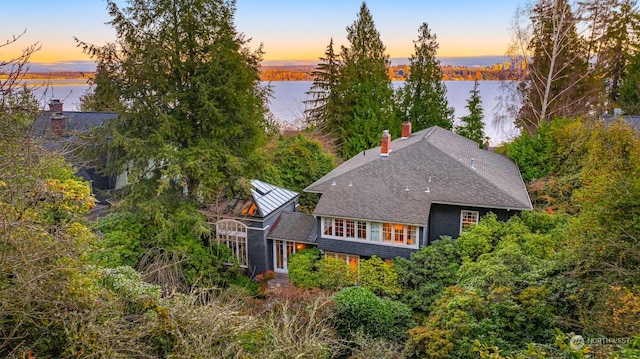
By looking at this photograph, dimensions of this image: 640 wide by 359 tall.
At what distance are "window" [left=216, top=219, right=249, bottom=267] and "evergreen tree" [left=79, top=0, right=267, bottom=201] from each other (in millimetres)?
2238

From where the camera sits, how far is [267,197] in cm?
1834

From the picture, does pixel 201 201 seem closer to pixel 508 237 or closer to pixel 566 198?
pixel 508 237

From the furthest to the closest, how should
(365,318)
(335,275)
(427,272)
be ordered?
1. (335,275)
2. (427,272)
3. (365,318)

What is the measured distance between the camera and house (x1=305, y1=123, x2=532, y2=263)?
52.2 ft

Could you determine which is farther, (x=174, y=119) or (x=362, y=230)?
(x=362, y=230)

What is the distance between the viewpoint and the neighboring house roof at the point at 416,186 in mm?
15930

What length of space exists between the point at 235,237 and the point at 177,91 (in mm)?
6815

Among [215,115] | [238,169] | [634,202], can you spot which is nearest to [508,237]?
[634,202]

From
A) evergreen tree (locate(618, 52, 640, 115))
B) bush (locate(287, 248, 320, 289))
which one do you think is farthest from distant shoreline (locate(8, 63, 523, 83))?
evergreen tree (locate(618, 52, 640, 115))

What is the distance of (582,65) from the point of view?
2722cm

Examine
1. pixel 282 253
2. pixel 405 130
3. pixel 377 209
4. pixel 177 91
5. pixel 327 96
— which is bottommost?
pixel 282 253

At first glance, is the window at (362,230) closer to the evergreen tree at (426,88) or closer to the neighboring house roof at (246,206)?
the neighboring house roof at (246,206)

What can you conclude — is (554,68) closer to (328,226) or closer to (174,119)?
(328,226)

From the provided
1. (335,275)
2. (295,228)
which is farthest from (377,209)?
(295,228)
